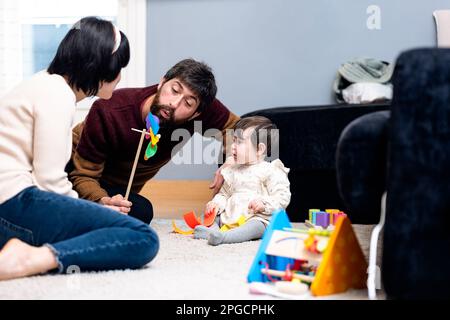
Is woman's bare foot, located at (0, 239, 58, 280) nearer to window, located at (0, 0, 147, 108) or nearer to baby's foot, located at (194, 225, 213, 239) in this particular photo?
baby's foot, located at (194, 225, 213, 239)

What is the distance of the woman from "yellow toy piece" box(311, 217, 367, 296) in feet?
1.22

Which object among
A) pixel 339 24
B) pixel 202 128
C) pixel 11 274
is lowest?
pixel 11 274

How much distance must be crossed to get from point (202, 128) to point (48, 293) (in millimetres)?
1040

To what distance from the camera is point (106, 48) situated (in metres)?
1.26

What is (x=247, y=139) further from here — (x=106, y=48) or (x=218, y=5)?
(x=218, y=5)

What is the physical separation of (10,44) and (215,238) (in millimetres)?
1601

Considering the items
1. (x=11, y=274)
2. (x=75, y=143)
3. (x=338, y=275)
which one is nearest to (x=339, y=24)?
(x=75, y=143)

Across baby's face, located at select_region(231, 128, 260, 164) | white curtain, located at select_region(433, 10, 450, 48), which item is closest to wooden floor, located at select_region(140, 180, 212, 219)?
baby's face, located at select_region(231, 128, 260, 164)

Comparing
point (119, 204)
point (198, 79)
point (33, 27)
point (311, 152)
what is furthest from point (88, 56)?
point (33, 27)

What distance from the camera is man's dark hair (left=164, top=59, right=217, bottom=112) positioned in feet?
5.71

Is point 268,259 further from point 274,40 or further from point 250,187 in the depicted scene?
point 274,40

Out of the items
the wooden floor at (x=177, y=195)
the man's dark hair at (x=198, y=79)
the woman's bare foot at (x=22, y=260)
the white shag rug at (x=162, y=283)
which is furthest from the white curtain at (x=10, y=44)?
the woman's bare foot at (x=22, y=260)

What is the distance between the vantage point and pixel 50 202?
1.13m
